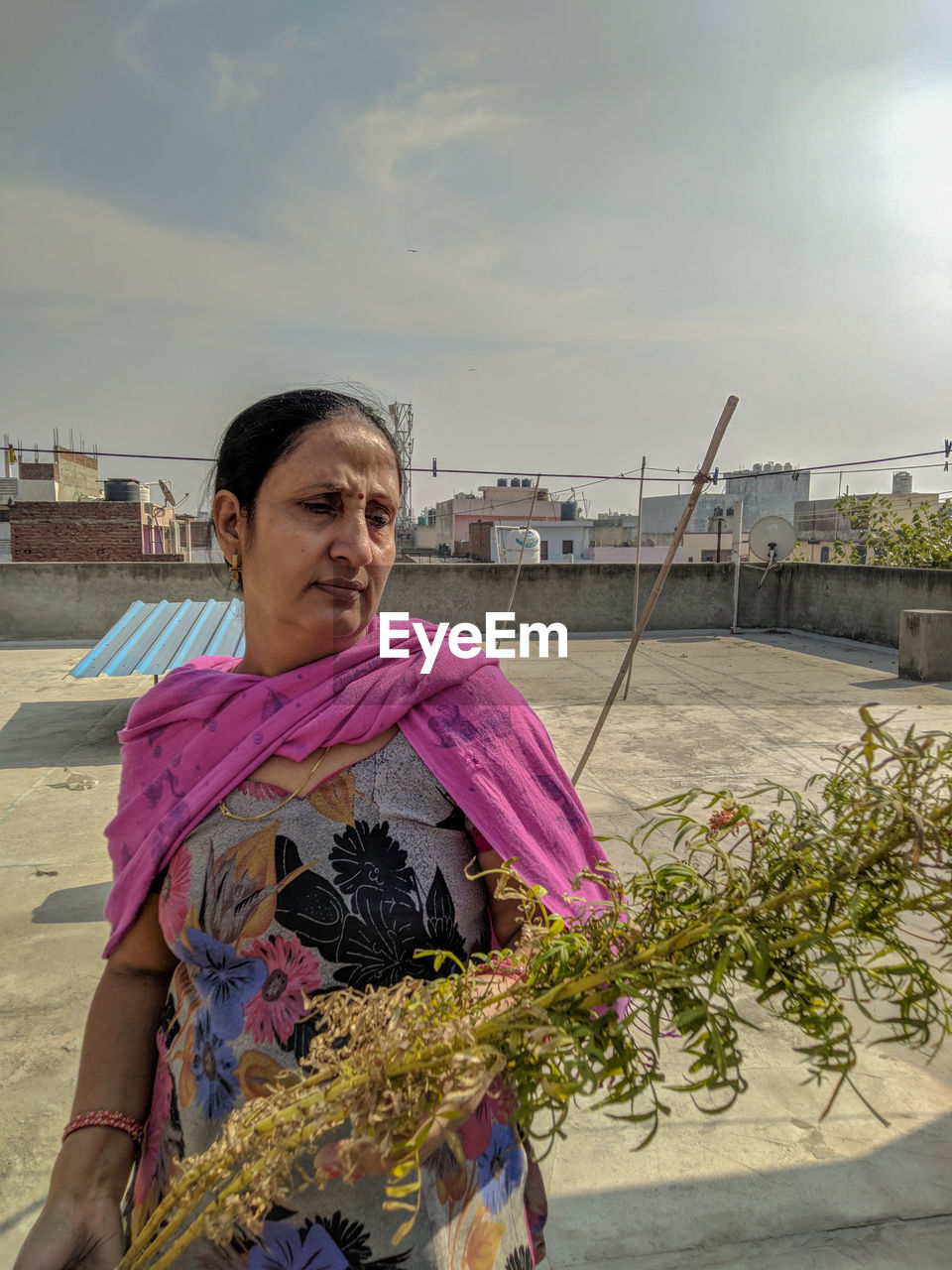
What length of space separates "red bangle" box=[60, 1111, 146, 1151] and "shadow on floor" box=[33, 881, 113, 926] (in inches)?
105

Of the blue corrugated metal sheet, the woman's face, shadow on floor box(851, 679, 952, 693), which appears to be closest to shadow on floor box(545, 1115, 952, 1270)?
the woman's face

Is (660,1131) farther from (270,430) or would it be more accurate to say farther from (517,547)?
(517,547)

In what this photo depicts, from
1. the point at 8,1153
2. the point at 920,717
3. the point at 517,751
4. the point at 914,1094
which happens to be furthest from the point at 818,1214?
the point at 920,717

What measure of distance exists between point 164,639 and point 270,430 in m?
6.05

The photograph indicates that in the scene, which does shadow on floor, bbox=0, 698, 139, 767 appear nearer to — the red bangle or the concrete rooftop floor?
the concrete rooftop floor

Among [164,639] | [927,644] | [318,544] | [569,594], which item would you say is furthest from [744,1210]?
[569,594]

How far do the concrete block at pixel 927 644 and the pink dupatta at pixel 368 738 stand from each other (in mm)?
9156

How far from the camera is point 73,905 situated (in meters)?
3.70

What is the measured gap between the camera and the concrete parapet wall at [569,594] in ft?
38.7

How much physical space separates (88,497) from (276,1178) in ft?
103

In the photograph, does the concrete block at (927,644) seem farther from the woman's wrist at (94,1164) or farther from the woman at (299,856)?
the woman's wrist at (94,1164)

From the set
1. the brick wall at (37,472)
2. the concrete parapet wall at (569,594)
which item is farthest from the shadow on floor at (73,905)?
the brick wall at (37,472)

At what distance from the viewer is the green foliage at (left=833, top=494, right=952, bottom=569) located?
1327 centimetres

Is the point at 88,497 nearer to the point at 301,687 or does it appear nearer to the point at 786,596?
the point at 786,596
